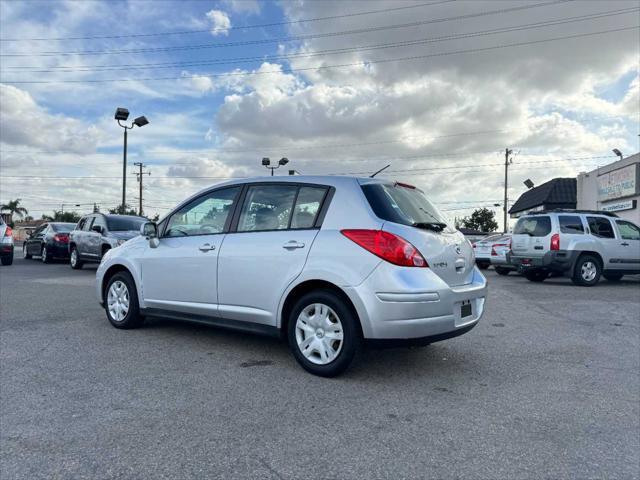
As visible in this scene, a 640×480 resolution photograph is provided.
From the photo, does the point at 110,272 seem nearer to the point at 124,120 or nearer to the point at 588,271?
the point at 588,271

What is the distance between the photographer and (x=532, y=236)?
42.7 feet

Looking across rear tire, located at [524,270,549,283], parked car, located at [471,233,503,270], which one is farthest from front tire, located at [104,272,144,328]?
parked car, located at [471,233,503,270]

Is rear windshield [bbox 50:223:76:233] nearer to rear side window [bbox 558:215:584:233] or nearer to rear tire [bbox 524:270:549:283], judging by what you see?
rear tire [bbox 524:270:549:283]

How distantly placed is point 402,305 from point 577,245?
1025 cm

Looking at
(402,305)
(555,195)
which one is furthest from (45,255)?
(555,195)

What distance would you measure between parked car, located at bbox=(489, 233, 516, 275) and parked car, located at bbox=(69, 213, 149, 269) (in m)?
10.4

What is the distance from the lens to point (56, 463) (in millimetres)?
2789

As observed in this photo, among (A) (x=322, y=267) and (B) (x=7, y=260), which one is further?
(B) (x=7, y=260)

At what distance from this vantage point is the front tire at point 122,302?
5988mm

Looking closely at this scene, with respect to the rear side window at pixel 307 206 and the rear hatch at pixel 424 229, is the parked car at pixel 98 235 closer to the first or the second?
the rear side window at pixel 307 206

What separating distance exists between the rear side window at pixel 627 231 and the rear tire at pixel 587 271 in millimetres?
1229

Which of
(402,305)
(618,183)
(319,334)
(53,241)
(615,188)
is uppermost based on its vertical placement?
(618,183)

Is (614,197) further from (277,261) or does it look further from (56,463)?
(56,463)

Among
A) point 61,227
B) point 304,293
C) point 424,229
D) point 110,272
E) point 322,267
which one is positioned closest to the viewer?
point 322,267
